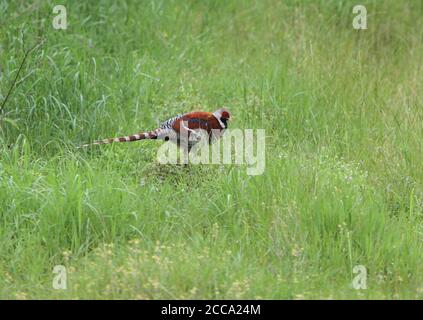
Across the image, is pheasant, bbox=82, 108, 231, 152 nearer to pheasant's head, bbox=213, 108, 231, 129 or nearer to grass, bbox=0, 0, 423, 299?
pheasant's head, bbox=213, 108, 231, 129

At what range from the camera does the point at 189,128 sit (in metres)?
6.92

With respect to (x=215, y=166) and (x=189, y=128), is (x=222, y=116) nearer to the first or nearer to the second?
(x=189, y=128)

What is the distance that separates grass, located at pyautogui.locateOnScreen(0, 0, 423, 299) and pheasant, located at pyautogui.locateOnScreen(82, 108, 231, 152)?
204 millimetres

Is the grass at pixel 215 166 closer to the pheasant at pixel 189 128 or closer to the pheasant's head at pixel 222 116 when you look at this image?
the pheasant at pixel 189 128

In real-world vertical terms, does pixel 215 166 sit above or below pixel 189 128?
below

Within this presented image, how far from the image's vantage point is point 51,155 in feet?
23.6

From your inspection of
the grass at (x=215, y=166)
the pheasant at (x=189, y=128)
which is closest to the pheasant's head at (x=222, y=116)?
the pheasant at (x=189, y=128)

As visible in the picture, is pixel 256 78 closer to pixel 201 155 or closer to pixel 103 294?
pixel 201 155

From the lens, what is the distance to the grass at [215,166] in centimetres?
568

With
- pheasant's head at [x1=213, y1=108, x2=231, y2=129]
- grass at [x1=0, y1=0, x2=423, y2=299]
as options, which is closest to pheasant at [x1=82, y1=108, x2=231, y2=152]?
pheasant's head at [x1=213, y1=108, x2=231, y2=129]

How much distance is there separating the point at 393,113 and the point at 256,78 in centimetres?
135

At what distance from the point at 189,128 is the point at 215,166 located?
354 mm

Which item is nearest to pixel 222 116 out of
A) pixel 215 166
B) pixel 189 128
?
pixel 189 128

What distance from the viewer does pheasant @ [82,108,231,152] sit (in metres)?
6.91
